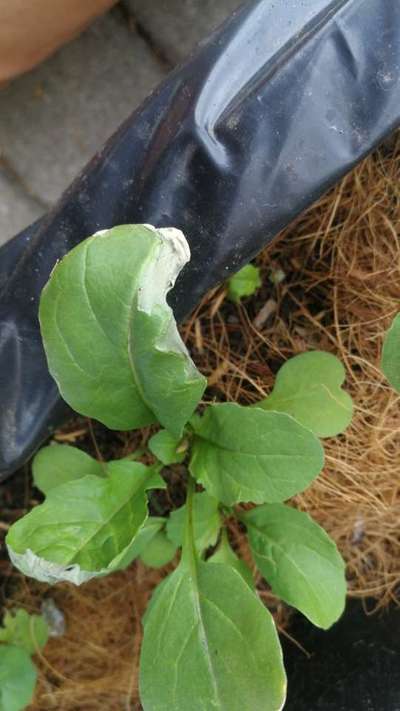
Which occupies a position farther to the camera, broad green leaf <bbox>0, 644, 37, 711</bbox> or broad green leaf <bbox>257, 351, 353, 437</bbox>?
broad green leaf <bbox>0, 644, 37, 711</bbox>

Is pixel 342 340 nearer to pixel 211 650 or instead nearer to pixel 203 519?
pixel 203 519

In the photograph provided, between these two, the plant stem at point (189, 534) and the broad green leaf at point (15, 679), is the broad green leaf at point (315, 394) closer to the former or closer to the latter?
the plant stem at point (189, 534)

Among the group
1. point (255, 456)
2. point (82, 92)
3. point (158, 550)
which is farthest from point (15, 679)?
point (82, 92)

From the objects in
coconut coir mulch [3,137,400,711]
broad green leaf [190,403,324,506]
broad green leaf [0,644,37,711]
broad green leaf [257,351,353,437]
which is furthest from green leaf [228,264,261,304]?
broad green leaf [0,644,37,711]

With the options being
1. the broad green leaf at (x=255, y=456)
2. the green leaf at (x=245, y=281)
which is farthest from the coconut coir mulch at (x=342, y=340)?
the broad green leaf at (x=255, y=456)

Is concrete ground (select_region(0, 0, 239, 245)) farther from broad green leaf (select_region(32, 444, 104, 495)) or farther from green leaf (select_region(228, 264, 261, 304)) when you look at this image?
broad green leaf (select_region(32, 444, 104, 495))

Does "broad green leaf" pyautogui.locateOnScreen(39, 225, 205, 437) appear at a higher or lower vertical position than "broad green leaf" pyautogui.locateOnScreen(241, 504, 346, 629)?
higher

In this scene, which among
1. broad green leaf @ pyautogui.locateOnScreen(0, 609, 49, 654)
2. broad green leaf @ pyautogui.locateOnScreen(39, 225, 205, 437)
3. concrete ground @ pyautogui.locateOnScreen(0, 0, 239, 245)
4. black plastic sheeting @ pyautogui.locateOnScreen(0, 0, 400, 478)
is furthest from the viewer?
concrete ground @ pyautogui.locateOnScreen(0, 0, 239, 245)

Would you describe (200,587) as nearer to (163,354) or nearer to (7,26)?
(163,354)

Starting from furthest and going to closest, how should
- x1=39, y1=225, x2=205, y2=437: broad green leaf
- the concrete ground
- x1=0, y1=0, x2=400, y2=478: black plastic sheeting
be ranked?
the concrete ground < x1=0, y1=0, x2=400, y2=478: black plastic sheeting < x1=39, y1=225, x2=205, y2=437: broad green leaf
